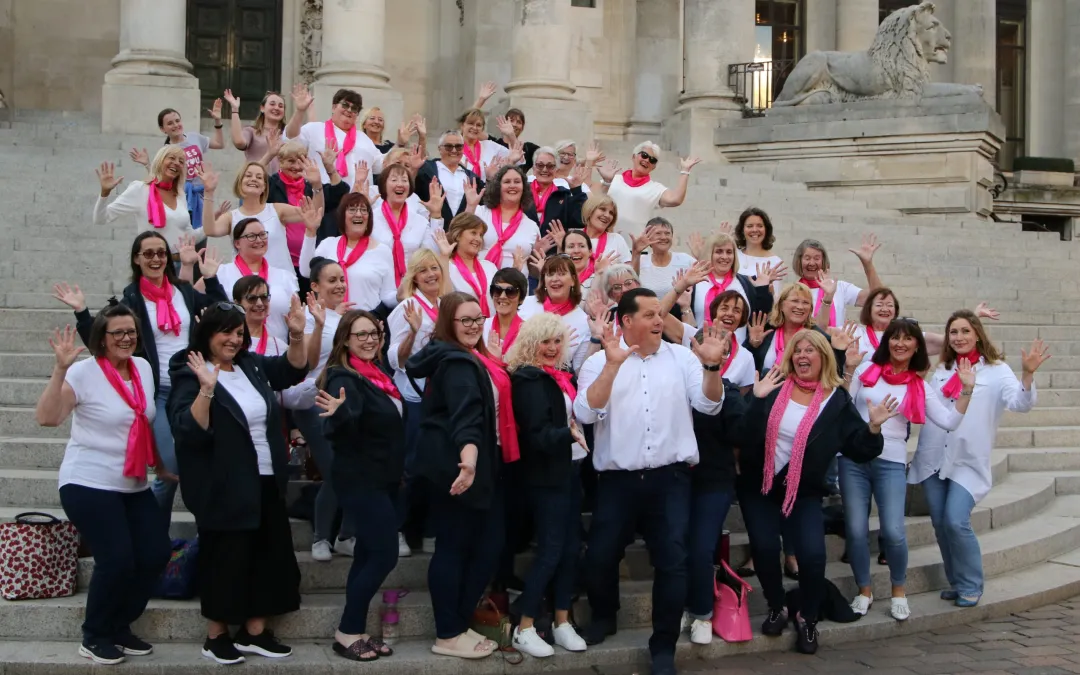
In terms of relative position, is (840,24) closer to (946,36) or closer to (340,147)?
(946,36)

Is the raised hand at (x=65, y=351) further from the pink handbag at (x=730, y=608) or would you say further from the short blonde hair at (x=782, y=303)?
the short blonde hair at (x=782, y=303)

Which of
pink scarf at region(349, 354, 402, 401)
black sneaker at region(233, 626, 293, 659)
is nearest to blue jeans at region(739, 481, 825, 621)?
pink scarf at region(349, 354, 402, 401)

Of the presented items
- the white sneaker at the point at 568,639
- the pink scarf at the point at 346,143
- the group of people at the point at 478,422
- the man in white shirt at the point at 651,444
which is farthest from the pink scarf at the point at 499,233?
the white sneaker at the point at 568,639

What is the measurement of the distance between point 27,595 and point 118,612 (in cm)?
62

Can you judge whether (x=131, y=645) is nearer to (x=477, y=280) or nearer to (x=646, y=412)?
(x=646, y=412)

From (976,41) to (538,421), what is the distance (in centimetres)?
2561

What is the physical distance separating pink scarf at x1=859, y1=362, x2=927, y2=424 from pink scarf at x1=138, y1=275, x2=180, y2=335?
398cm

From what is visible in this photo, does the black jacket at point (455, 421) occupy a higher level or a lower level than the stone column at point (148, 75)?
lower

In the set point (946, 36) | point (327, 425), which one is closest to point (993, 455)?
point (327, 425)

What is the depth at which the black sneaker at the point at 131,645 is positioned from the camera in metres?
6.59

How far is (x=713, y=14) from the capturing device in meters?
22.7

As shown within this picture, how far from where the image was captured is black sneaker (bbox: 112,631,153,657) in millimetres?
6590

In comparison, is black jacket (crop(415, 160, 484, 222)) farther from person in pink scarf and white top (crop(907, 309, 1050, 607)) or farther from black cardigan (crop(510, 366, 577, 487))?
person in pink scarf and white top (crop(907, 309, 1050, 607))

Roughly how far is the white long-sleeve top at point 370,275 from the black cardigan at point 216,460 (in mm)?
1913
